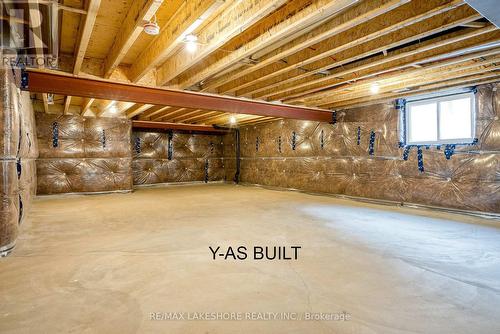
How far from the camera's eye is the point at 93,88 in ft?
12.8

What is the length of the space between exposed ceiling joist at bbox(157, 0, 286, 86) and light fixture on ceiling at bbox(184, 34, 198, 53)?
56mm

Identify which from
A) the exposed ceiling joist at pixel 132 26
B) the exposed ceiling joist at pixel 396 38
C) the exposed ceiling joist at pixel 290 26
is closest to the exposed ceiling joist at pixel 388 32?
the exposed ceiling joist at pixel 396 38

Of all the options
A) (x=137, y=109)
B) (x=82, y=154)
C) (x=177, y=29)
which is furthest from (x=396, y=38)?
(x=82, y=154)

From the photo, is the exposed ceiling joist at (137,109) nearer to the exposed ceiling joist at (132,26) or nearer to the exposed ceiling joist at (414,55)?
the exposed ceiling joist at (132,26)

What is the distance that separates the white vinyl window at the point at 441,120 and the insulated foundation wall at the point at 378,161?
16 centimetres

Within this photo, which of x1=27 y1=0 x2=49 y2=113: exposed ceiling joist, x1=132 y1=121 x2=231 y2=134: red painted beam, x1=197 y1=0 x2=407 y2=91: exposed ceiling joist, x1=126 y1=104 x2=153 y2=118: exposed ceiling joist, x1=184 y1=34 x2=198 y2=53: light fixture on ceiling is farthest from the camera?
x1=132 y1=121 x2=231 y2=134: red painted beam

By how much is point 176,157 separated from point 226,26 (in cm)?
779

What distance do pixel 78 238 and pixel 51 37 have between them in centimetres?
228

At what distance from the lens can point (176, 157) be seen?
9.92 meters

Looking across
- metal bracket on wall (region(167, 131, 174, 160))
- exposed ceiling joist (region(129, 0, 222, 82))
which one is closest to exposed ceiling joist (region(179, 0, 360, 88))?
exposed ceiling joist (region(129, 0, 222, 82))

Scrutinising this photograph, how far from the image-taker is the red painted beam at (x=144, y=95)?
3650mm

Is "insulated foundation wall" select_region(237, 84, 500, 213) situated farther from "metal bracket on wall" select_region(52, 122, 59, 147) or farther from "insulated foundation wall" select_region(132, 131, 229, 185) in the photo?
"metal bracket on wall" select_region(52, 122, 59, 147)

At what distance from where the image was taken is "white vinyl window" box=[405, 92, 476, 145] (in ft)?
15.0

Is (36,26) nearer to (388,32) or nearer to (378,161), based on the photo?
(388,32)
